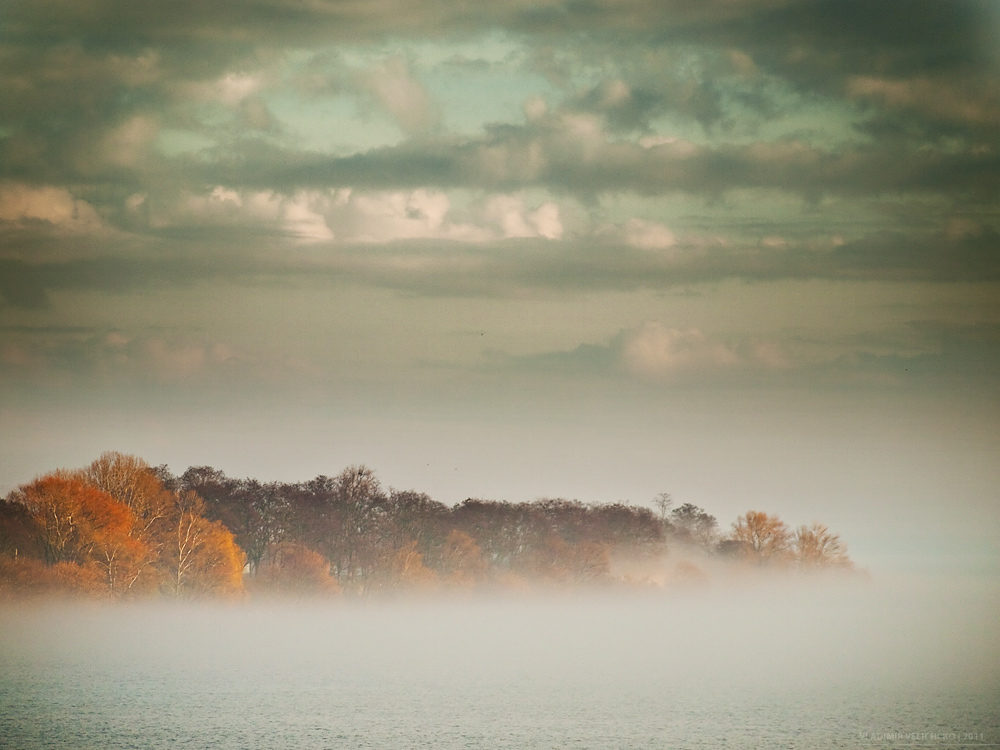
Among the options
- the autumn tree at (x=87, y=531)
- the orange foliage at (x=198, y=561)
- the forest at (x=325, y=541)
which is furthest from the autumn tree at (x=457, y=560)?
the autumn tree at (x=87, y=531)

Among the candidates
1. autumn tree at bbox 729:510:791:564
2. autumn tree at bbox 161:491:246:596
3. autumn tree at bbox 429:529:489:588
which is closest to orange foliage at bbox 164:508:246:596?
autumn tree at bbox 161:491:246:596

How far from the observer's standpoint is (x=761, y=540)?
151000 mm

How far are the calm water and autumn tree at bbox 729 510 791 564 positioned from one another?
13033 millimetres

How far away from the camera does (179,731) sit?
56.4 m

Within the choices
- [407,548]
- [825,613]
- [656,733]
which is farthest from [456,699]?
[825,613]

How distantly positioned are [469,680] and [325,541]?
35.5 meters

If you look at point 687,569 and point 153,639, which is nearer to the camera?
point 153,639

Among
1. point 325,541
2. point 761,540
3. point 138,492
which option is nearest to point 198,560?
point 138,492

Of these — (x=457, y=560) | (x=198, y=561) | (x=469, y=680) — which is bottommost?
(x=469, y=680)

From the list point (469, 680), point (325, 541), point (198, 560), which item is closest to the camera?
point (469, 680)

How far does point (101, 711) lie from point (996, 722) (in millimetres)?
52881

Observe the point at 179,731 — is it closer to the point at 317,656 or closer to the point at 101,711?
the point at 101,711

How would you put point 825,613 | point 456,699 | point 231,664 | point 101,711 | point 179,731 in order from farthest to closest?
1. point 825,613
2. point 231,664
3. point 456,699
4. point 101,711
5. point 179,731

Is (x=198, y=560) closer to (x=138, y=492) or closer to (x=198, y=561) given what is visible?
(x=198, y=561)
